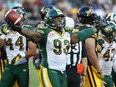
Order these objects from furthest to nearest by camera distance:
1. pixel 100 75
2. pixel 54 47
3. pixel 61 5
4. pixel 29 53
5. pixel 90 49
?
pixel 61 5 → pixel 100 75 → pixel 29 53 → pixel 90 49 → pixel 54 47

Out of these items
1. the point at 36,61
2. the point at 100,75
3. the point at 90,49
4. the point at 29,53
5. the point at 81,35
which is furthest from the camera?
the point at 36,61

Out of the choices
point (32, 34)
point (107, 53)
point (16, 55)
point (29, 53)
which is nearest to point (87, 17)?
point (107, 53)

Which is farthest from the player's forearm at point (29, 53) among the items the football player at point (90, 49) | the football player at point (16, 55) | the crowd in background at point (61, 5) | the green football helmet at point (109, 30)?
the crowd in background at point (61, 5)

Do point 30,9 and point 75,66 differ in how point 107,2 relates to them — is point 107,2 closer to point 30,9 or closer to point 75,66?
point 30,9

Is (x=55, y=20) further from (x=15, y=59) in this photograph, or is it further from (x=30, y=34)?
(x=15, y=59)

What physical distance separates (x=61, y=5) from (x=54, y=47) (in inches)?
422

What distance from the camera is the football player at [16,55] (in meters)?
7.28

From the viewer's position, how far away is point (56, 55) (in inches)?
251

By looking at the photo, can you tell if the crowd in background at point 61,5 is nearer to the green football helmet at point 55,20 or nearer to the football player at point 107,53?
the football player at point 107,53

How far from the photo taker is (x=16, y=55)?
7.31m

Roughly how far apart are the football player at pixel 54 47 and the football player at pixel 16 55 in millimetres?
882

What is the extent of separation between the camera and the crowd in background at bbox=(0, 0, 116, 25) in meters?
16.2

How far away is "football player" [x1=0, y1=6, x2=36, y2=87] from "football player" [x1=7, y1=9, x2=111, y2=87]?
2.89ft

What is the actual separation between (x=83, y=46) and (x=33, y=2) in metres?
9.85
